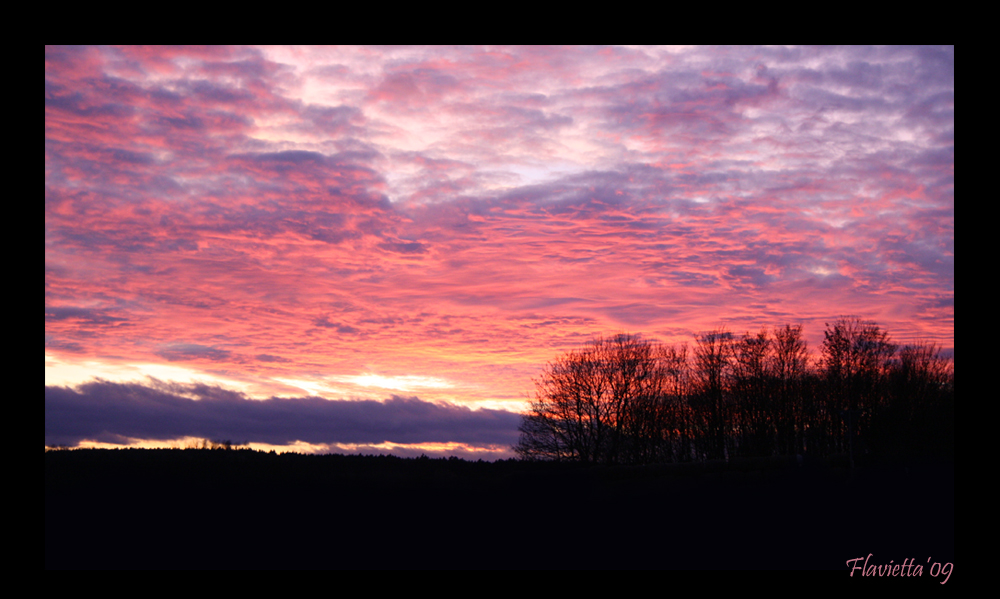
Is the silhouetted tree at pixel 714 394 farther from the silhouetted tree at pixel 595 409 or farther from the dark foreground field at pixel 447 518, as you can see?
the dark foreground field at pixel 447 518

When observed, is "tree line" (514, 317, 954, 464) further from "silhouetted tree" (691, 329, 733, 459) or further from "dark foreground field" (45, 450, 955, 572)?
"dark foreground field" (45, 450, 955, 572)

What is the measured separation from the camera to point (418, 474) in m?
24.1

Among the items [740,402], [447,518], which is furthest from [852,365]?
[447,518]

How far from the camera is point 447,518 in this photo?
1970 centimetres

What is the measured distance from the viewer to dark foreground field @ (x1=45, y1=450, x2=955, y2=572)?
16.7 meters

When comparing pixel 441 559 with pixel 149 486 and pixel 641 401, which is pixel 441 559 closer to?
pixel 149 486

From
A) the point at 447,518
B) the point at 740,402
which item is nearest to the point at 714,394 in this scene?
the point at 740,402

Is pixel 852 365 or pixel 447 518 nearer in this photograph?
pixel 447 518

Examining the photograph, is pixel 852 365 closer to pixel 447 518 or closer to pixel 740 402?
pixel 740 402
